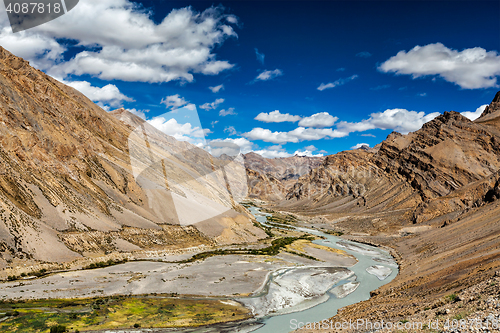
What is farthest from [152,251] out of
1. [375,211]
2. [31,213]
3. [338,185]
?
[338,185]

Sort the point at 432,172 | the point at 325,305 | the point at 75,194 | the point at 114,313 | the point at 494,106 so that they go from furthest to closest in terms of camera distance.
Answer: the point at 494,106
the point at 432,172
the point at 75,194
the point at 325,305
the point at 114,313

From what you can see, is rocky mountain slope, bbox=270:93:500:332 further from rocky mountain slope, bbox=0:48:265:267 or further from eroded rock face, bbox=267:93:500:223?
rocky mountain slope, bbox=0:48:265:267

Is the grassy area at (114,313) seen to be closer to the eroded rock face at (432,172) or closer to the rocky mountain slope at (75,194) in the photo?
the rocky mountain slope at (75,194)

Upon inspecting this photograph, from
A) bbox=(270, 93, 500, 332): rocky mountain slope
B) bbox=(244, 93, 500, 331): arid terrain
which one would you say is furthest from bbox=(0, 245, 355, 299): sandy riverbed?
bbox=(244, 93, 500, 331): arid terrain

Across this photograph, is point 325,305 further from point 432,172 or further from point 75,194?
point 432,172

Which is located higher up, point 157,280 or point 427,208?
point 157,280

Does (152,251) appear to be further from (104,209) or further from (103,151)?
(103,151)

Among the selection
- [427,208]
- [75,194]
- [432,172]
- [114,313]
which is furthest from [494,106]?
[114,313]
